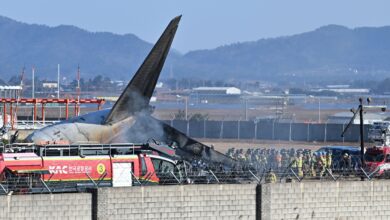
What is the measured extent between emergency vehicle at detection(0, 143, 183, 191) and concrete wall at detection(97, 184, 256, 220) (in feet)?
3.71

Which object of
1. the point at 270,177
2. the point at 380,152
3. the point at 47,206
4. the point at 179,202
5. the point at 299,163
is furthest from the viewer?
the point at 380,152

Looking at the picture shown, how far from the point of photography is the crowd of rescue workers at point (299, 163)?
39250 millimetres

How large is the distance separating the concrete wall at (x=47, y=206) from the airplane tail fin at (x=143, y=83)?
21.4 meters

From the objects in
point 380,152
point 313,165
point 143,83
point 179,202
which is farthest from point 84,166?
point 380,152

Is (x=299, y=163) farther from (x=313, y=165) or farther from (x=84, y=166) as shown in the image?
(x=84, y=166)

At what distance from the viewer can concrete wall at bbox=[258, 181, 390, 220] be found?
1417 inches

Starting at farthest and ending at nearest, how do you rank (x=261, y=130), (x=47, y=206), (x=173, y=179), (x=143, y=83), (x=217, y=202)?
(x=261, y=130) → (x=143, y=83) → (x=173, y=179) → (x=217, y=202) → (x=47, y=206)

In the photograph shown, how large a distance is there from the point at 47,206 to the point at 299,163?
60.8ft

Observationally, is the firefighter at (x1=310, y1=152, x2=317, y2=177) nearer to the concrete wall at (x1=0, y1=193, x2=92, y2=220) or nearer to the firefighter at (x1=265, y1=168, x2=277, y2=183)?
the firefighter at (x1=265, y1=168, x2=277, y2=183)

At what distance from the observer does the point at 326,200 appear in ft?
122

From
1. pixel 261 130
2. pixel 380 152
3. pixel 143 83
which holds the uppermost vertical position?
pixel 143 83

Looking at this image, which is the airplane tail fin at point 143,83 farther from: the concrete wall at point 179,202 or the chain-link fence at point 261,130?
the chain-link fence at point 261,130

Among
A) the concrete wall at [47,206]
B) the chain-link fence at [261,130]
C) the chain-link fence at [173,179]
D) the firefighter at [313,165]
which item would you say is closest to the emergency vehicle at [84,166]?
the chain-link fence at [173,179]

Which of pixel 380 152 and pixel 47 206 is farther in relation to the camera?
pixel 380 152
